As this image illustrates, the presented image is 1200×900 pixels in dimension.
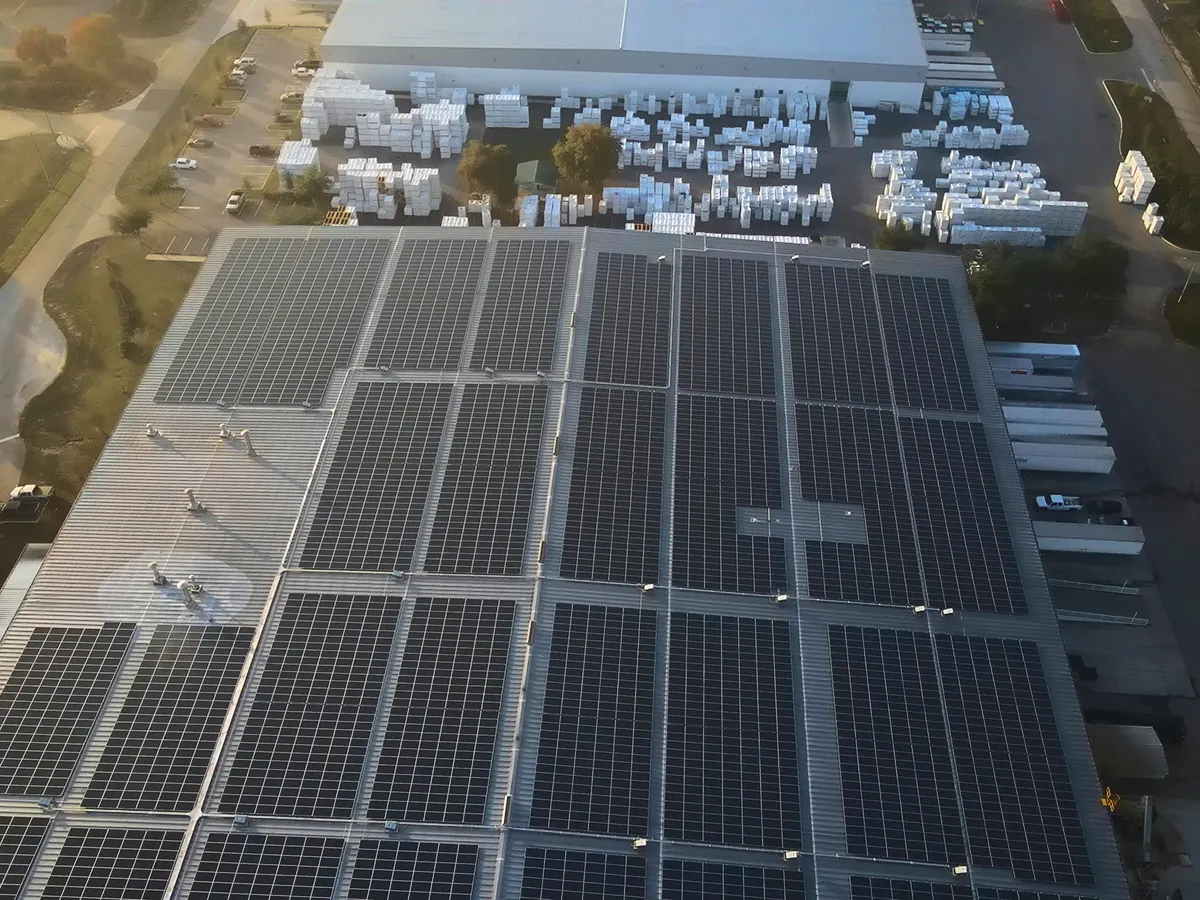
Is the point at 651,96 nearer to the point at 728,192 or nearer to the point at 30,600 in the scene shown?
the point at 728,192

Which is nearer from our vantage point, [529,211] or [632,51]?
[529,211]

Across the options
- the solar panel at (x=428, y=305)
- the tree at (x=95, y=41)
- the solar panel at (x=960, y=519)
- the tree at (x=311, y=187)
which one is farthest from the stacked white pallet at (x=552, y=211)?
the tree at (x=95, y=41)

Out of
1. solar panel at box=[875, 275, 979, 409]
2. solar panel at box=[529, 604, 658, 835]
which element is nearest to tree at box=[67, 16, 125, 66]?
solar panel at box=[875, 275, 979, 409]

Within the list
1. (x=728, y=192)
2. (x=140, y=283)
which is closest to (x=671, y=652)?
(x=728, y=192)

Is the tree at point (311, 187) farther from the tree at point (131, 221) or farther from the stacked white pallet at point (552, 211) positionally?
the stacked white pallet at point (552, 211)

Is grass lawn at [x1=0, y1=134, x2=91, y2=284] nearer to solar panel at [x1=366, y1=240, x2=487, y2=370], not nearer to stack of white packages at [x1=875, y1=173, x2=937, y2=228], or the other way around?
solar panel at [x1=366, y1=240, x2=487, y2=370]

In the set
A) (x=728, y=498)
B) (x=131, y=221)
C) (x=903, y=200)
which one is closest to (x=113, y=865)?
(x=728, y=498)

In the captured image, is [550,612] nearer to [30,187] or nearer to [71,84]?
[30,187]

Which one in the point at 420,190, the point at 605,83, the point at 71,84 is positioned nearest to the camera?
the point at 420,190
